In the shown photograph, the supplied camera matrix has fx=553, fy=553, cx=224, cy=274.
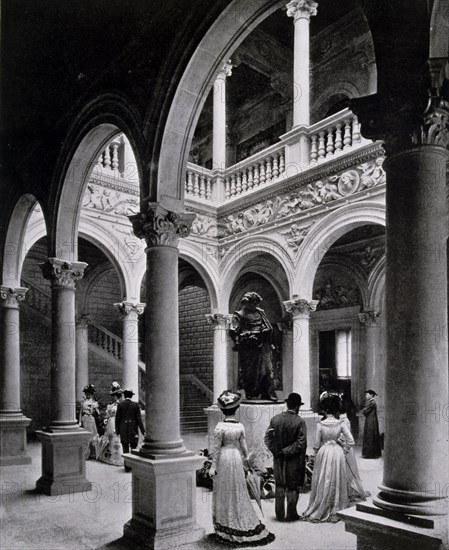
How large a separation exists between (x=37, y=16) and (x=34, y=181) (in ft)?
9.02

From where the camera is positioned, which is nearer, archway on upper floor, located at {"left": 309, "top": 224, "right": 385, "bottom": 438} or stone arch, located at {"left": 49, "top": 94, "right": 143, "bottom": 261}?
stone arch, located at {"left": 49, "top": 94, "right": 143, "bottom": 261}

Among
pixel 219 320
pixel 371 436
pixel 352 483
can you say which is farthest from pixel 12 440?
pixel 371 436

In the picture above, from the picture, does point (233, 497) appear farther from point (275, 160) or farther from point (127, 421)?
point (275, 160)

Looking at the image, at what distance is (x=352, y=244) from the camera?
14.3 m

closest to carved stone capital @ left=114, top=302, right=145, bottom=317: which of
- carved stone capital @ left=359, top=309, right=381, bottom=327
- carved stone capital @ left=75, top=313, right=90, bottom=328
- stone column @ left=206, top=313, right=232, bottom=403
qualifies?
stone column @ left=206, top=313, right=232, bottom=403

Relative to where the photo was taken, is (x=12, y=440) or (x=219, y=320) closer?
(x=12, y=440)

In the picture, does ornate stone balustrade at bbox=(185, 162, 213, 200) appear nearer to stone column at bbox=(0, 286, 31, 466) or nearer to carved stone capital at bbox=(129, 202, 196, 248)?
stone column at bbox=(0, 286, 31, 466)

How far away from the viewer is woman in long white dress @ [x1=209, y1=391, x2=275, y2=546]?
523cm

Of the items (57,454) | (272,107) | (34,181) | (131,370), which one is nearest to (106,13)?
(34,181)

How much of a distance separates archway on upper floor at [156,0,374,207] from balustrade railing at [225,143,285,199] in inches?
263

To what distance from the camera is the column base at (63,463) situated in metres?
7.34

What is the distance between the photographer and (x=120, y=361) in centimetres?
1683

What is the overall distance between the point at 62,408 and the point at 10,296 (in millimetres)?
3222

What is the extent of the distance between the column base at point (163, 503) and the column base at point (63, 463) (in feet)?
7.49
